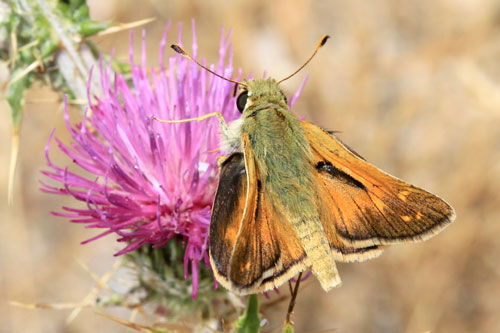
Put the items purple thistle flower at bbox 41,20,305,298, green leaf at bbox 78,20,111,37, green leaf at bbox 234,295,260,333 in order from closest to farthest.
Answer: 1. green leaf at bbox 234,295,260,333
2. purple thistle flower at bbox 41,20,305,298
3. green leaf at bbox 78,20,111,37

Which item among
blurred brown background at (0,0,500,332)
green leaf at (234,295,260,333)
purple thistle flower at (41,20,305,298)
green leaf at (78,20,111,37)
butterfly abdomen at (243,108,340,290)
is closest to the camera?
green leaf at (234,295,260,333)

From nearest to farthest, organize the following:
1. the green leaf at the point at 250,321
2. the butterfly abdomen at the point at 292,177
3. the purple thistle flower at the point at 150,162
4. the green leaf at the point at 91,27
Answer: the green leaf at the point at 250,321 < the butterfly abdomen at the point at 292,177 < the purple thistle flower at the point at 150,162 < the green leaf at the point at 91,27

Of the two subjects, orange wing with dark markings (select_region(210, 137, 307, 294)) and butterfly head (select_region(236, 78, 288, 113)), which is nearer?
orange wing with dark markings (select_region(210, 137, 307, 294))

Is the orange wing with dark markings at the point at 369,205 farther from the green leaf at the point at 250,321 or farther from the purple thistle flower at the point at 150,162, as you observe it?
the purple thistle flower at the point at 150,162

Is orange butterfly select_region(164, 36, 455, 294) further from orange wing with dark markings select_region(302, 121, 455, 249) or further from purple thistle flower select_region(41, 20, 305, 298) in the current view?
purple thistle flower select_region(41, 20, 305, 298)

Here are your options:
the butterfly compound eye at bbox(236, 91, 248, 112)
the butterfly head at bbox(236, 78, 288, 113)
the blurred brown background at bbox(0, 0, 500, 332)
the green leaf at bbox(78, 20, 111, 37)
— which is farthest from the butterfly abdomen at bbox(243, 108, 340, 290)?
the blurred brown background at bbox(0, 0, 500, 332)

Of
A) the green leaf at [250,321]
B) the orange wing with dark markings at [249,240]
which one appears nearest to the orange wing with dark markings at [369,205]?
the orange wing with dark markings at [249,240]

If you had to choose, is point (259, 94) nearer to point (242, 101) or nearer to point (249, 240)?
point (242, 101)
